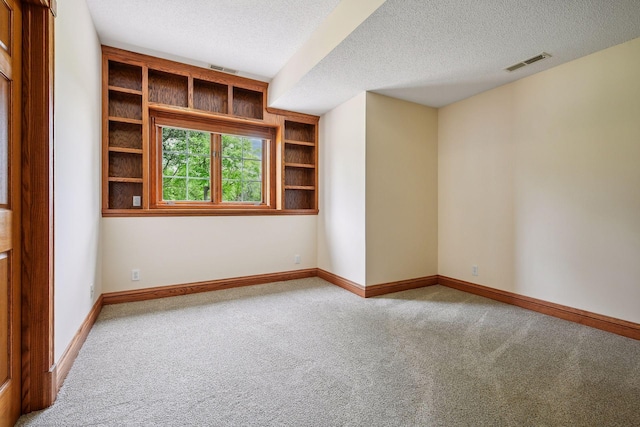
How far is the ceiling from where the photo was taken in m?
1.91

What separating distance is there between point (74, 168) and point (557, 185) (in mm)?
3848

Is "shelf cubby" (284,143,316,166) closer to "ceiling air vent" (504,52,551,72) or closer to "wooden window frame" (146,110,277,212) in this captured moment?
"wooden window frame" (146,110,277,212)

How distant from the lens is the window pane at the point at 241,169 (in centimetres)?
371

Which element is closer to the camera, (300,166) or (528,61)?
Result: (528,61)

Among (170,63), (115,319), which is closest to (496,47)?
(170,63)

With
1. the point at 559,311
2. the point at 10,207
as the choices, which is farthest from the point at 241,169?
the point at 559,311

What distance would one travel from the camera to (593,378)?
1655mm

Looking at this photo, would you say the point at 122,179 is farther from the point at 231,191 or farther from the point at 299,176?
the point at 299,176

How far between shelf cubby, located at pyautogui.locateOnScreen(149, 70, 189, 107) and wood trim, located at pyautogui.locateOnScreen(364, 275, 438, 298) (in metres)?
3.02

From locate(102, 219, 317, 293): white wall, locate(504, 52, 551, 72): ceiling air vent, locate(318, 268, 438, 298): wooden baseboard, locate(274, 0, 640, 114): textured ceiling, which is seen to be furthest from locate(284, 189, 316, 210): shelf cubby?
locate(504, 52, 551, 72): ceiling air vent

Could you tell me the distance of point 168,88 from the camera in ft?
10.8

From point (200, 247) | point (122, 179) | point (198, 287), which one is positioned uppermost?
point (122, 179)

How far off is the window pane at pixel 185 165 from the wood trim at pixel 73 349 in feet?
4.70

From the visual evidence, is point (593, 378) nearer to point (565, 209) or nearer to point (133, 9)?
point (565, 209)
